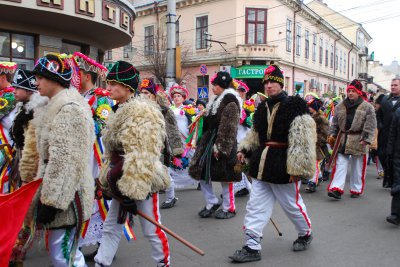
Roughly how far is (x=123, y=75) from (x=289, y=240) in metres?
3.00

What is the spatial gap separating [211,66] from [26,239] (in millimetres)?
27266

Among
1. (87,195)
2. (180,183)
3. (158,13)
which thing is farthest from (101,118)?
(158,13)

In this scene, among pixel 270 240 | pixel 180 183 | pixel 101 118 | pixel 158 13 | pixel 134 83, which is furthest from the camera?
pixel 158 13

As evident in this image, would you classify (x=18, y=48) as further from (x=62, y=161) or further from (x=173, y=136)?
(x=62, y=161)

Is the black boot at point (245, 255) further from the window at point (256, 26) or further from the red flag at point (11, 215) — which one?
the window at point (256, 26)

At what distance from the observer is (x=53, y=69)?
121 inches

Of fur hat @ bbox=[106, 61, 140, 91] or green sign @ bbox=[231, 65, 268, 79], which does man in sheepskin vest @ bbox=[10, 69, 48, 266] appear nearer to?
fur hat @ bbox=[106, 61, 140, 91]

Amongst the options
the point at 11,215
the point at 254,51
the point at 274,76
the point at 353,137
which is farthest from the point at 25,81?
the point at 254,51

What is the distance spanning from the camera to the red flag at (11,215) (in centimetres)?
279

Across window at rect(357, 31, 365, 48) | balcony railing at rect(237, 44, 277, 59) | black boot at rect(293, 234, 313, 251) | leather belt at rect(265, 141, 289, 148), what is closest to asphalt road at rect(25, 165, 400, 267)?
black boot at rect(293, 234, 313, 251)

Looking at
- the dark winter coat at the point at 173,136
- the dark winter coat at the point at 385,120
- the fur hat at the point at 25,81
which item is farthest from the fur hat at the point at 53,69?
the dark winter coat at the point at 385,120

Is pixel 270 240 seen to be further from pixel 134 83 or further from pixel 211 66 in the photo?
pixel 211 66

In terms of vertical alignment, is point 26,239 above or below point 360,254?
above

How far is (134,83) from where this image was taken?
3.70 m
